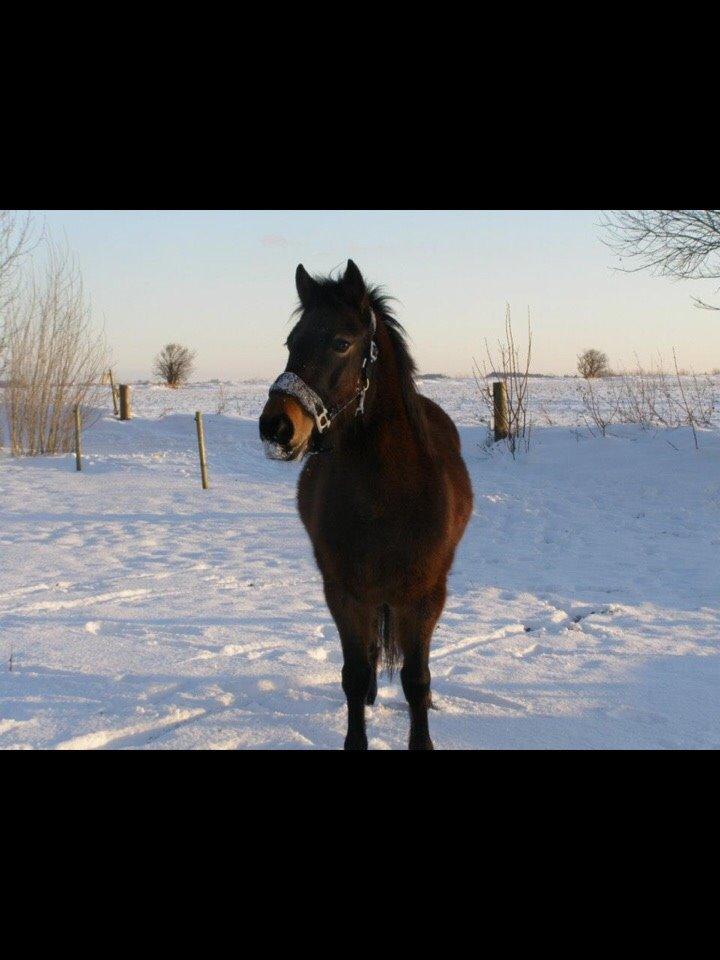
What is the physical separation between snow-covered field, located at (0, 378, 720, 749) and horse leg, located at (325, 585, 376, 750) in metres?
0.26

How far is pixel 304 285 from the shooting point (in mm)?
3098

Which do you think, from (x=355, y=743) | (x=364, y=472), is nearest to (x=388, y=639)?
(x=355, y=743)

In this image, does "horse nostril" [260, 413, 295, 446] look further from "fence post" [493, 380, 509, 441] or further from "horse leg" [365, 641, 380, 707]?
"fence post" [493, 380, 509, 441]

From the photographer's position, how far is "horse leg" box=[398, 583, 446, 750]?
3.43 meters

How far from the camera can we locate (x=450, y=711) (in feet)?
13.7

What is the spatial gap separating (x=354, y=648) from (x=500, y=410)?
495 inches

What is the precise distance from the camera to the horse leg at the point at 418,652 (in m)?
3.43

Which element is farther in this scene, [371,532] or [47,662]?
[47,662]

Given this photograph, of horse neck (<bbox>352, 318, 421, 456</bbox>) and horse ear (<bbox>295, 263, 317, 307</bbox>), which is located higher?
horse ear (<bbox>295, 263, 317, 307</bbox>)

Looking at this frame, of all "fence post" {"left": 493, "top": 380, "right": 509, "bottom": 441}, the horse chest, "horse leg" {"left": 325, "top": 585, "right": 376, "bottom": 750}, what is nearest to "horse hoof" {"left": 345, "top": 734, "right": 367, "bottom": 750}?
"horse leg" {"left": 325, "top": 585, "right": 376, "bottom": 750}

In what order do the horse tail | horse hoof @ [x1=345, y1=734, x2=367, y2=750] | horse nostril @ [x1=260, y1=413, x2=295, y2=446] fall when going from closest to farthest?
horse nostril @ [x1=260, y1=413, x2=295, y2=446], horse hoof @ [x1=345, y1=734, x2=367, y2=750], the horse tail
